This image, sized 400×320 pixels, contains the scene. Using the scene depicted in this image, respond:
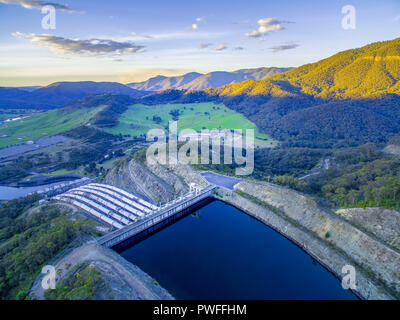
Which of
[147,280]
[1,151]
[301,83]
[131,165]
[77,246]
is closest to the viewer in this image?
[147,280]

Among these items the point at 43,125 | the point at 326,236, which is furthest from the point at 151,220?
the point at 43,125

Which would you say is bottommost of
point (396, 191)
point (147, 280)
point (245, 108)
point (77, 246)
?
point (147, 280)

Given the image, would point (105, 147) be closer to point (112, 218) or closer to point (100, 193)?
point (100, 193)

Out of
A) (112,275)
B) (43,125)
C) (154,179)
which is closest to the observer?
(112,275)

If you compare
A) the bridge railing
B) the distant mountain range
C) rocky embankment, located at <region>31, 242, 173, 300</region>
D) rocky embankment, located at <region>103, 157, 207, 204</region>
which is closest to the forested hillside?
the distant mountain range

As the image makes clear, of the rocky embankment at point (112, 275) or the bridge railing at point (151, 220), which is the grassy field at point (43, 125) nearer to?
the bridge railing at point (151, 220)

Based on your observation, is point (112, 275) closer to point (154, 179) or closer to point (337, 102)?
point (154, 179)

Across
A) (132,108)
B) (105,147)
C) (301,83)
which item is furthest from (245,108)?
(105,147)

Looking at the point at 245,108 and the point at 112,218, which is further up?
the point at 245,108
